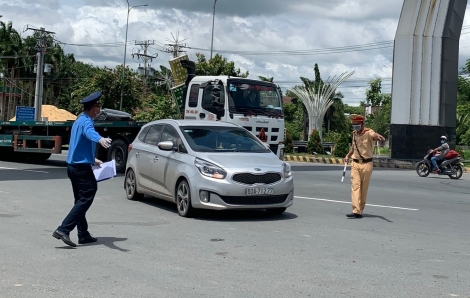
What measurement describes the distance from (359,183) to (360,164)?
0.31 metres

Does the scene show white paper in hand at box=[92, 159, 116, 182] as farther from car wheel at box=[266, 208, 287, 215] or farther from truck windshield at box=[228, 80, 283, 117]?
truck windshield at box=[228, 80, 283, 117]

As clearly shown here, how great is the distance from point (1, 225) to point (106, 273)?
3537 mm

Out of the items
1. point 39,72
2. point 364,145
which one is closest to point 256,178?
point 364,145

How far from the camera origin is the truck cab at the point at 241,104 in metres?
18.4

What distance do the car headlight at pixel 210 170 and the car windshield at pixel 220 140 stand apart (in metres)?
0.49

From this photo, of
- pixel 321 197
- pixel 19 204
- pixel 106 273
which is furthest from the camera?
pixel 321 197

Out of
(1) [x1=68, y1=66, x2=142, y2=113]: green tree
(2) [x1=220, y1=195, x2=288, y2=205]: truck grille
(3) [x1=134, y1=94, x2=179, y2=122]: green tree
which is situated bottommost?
(2) [x1=220, y1=195, x2=288, y2=205]: truck grille

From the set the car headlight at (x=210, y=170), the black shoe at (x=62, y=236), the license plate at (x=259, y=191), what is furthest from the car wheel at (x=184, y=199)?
the black shoe at (x=62, y=236)

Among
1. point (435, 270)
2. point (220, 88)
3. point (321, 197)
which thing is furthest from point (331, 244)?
point (220, 88)

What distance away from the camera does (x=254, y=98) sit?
746 inches

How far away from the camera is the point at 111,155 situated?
736 inches

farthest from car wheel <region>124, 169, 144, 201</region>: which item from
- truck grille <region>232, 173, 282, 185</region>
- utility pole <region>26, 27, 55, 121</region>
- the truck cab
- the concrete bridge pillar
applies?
utility pole <region>26, 27, 55, 121</region>

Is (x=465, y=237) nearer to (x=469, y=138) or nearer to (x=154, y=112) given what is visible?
(x=154, y=112)

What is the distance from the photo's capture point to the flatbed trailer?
1850 centimetres
